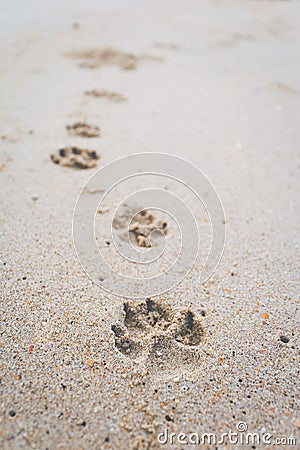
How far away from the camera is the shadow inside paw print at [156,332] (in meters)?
1.32

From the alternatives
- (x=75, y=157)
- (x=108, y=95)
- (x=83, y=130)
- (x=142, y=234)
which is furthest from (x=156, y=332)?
(x=108, y=95)

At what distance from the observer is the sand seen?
Answer: 3.84 feet

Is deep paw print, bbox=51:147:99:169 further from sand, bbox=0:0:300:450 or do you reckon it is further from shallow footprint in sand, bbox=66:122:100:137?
shallow footprint in sand, bbox=66:122:100:137

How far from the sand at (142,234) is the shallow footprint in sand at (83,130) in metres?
0.06

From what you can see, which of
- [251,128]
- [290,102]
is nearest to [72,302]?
[251,128]

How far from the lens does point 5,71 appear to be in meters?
3.11

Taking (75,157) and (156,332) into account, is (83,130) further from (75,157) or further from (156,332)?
(156,332)

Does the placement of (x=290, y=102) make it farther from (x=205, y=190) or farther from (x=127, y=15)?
(x=127, y=15)

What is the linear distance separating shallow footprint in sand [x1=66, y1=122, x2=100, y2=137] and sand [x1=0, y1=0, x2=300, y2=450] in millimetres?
57

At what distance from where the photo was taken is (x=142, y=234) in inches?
70.5

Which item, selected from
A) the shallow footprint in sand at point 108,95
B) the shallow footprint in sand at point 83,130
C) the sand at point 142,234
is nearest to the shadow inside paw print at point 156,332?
the sand at point 142,234

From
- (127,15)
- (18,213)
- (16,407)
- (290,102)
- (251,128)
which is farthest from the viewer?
(127,15)

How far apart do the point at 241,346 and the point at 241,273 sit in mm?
364

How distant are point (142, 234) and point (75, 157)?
72 centimetres
